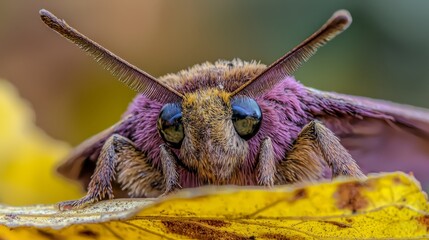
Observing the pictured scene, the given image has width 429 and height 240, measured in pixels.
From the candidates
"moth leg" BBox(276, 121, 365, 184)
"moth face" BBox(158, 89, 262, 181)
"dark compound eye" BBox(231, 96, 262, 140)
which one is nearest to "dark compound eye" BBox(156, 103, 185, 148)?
"moth face" BBox(158, 89, 262, 181)

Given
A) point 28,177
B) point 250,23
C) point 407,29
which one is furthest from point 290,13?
point 28,177

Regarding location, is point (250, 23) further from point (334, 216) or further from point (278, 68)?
point (334, 216)

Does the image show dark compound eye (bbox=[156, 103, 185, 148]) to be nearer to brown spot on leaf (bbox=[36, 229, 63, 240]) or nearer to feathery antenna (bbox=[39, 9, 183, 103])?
feathery antenna (bbox=[39, 9, 183, 103])

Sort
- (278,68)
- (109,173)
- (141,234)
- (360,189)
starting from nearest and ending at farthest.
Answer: (360,189) < (141,234) < (278,68) < (109,173)

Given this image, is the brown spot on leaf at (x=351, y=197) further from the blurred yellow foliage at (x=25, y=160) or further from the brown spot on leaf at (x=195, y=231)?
the blurred yellow foliage at (x=25, y=160)

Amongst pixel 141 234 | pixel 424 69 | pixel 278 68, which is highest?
pixel 424 69

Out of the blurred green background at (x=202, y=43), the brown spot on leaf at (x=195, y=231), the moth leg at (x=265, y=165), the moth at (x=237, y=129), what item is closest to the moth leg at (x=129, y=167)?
the moth at (x=237, y=129)
